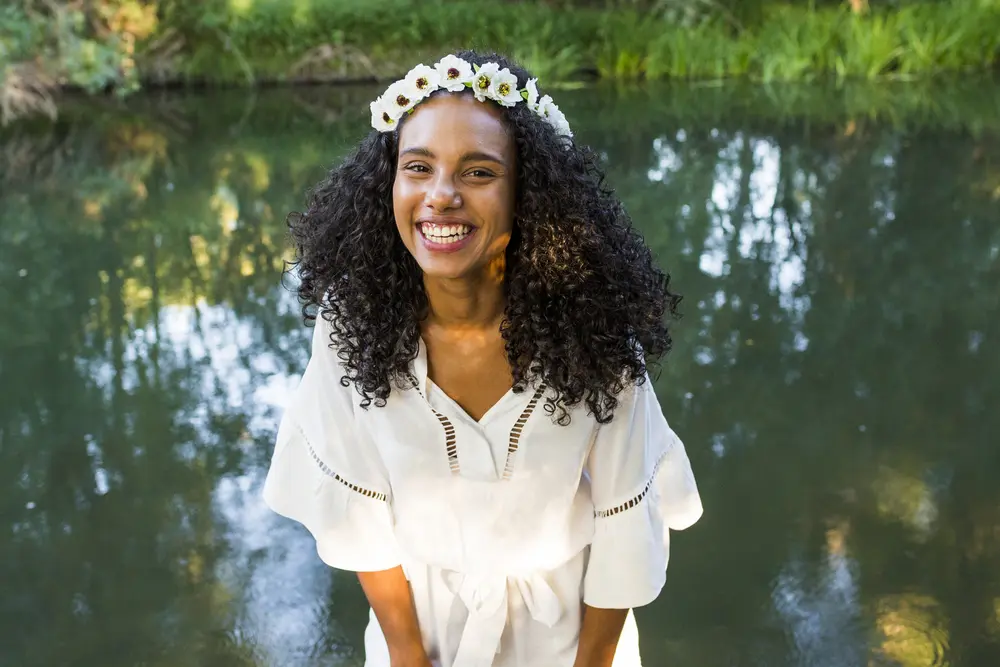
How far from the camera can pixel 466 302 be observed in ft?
4.21

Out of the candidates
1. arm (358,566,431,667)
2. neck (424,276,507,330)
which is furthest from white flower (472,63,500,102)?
arm (358,566,431,667)

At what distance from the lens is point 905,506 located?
2.55 meters

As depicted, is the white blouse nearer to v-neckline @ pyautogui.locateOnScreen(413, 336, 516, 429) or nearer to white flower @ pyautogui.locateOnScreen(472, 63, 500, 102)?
v-neckline @ pyautogui.locateOnScreen(413, 336, 516, 429)

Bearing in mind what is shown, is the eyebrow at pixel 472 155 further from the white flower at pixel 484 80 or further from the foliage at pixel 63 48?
the foliage at pixel 63 48

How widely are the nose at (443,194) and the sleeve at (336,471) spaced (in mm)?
263

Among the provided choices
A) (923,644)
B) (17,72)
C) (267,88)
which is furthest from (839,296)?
(267,88)

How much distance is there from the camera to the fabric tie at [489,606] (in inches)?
51.1

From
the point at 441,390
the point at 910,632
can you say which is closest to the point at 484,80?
the point at 441,390

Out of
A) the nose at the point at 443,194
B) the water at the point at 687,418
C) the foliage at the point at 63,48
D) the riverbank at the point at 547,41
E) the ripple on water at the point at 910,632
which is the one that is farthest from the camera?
the riverbank at the point at 547,41

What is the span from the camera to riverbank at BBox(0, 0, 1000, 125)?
10.7 metres

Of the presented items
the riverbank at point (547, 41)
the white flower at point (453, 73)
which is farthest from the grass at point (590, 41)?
the white flower at point (453, 73)

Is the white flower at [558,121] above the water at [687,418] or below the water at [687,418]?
above

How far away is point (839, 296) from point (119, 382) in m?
2.79

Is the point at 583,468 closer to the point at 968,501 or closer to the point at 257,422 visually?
the point at 968,501
